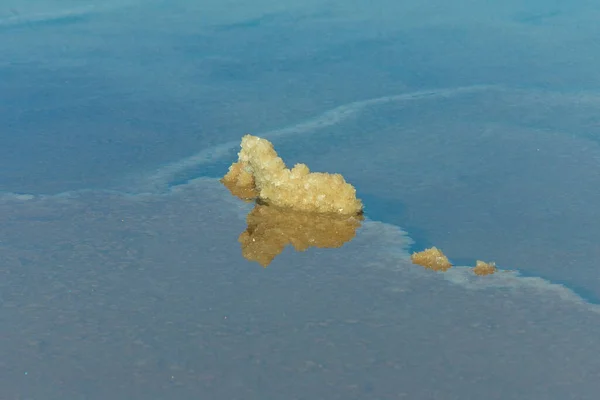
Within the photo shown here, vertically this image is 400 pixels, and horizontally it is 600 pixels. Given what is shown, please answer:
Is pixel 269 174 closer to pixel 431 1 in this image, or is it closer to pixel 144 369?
pixel 144 369

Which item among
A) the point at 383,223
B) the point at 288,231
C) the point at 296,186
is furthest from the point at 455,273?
the point at 296,186

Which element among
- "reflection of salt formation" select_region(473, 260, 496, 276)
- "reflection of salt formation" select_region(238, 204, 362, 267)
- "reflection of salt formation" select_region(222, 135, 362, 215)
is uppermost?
"reflection of salt formation" select_region(222, 135, 362, 215)

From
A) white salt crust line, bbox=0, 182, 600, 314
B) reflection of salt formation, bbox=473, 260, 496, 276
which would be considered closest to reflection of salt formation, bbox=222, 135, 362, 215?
white salt crust line, bbox=0, 182, 600, 314

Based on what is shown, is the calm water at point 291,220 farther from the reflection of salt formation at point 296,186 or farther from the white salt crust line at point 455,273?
the reflection of salt formation at point 296,186

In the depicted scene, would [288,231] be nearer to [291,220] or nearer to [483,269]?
[291,220]

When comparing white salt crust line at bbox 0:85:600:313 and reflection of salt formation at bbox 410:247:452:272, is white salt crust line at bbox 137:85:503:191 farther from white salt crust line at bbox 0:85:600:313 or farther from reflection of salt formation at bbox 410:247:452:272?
reflection of salt formation at bbox 410:247:452:272

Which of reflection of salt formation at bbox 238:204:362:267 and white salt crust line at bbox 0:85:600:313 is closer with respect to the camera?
white salt crust line at bbox 0:85:600:313

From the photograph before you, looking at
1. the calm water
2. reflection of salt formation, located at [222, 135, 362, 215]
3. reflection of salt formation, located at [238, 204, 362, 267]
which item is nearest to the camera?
the calm water
